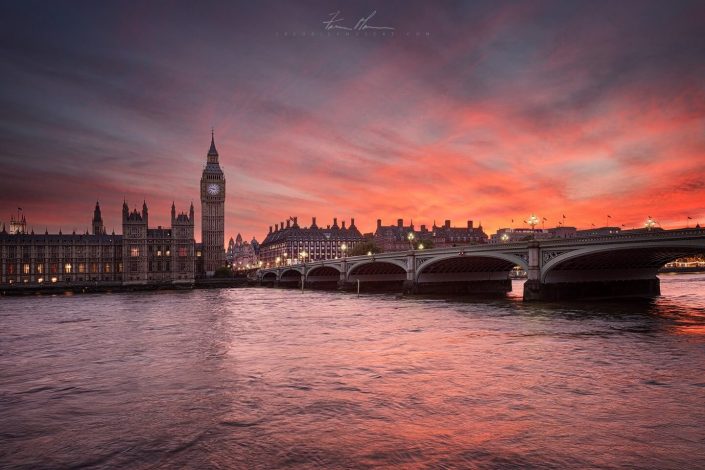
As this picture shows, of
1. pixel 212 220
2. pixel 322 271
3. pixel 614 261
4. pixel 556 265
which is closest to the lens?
pixel 556 265

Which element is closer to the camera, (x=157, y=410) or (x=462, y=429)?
(x=462, y=429)

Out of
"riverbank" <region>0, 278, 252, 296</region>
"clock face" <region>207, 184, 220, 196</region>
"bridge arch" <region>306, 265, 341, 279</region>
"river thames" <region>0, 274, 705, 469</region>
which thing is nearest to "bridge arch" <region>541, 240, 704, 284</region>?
"river thames" <region>0, 274, 705, 469</region>

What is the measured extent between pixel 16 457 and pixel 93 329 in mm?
26639

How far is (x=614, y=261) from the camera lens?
162 feet

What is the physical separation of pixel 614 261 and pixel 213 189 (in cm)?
15847

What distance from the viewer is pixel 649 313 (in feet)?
124

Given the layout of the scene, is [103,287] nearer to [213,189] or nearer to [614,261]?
[213,189]

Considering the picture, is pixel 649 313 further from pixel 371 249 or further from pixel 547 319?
pixel 371 249

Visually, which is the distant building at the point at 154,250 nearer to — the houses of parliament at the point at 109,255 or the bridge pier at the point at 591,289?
the houses of parliament at the point at 109,255

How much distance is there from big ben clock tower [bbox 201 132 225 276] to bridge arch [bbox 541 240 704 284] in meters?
137

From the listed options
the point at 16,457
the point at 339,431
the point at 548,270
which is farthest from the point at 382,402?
the point at 548,270

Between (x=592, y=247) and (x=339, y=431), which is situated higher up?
(x=592, y=247)

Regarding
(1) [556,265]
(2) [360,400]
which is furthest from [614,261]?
(2) [360,400]

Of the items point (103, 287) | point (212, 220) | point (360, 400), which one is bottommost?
point (103, 287)
